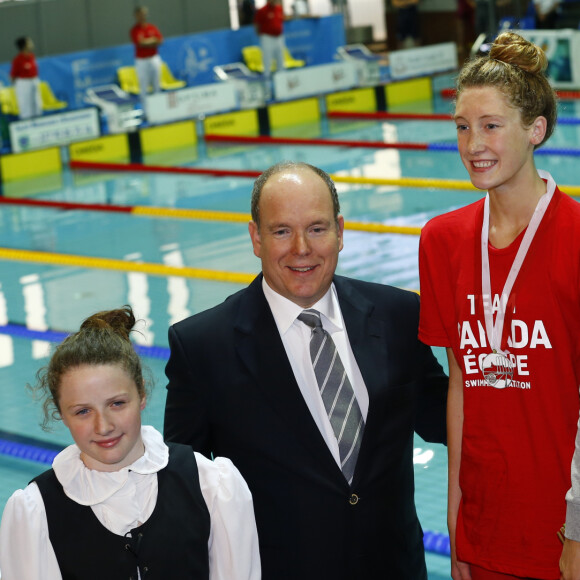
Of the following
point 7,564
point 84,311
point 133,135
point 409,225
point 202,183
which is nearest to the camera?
point 7,564

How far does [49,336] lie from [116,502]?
4229 millimetres

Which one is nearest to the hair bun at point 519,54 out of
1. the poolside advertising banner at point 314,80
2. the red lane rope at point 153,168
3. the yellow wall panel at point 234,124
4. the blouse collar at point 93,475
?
the blouse collar at point 93,475

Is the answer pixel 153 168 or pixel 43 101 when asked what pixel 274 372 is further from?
pixel 43 101

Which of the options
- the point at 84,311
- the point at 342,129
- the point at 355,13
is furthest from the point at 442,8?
the point at 84,311

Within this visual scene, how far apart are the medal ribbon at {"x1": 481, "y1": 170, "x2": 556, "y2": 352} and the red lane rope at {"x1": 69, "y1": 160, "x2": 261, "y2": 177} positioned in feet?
26.3

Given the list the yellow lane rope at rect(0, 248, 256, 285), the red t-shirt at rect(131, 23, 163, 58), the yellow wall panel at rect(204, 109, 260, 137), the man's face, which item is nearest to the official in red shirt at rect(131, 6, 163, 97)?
the red t-shirt at rect(131, 23, 163, 58)

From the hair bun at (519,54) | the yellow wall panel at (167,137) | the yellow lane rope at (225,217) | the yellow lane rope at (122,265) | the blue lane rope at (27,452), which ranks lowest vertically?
the blue lane rope at (27,452)

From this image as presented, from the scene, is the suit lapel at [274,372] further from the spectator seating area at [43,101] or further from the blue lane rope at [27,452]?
the spectator seating area at [43,101]

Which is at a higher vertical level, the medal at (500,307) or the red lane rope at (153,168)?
the medal at (500,307)

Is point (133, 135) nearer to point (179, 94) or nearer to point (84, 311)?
point (179, 94)

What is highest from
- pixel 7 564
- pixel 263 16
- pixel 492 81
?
pixel 263 16

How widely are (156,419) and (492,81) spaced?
318 cm

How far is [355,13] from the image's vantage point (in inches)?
896

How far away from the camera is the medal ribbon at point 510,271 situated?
2033mm
